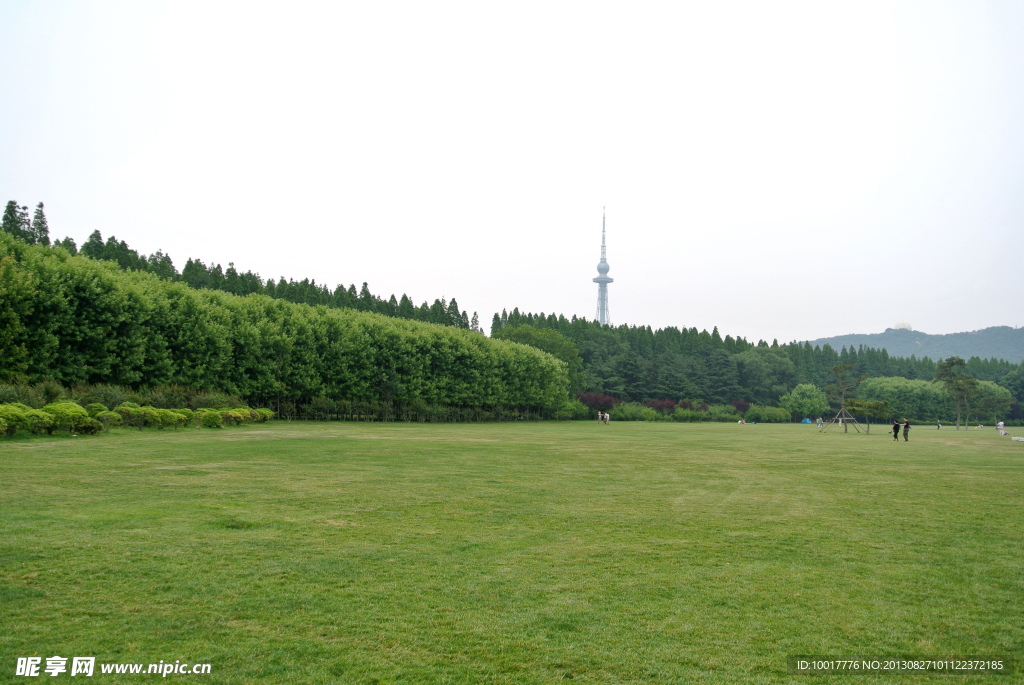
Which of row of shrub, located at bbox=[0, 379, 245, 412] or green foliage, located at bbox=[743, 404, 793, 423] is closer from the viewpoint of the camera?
row of shrub, located at bbox=[0, 379, 245, 412]

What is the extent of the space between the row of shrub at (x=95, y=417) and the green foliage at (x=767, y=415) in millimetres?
83363

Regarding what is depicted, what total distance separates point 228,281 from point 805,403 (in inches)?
3612

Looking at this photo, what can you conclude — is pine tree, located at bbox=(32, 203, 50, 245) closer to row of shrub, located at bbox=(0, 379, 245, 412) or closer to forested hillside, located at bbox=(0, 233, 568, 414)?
forested hillside, located at bbox=(0, 233, 568, 414)

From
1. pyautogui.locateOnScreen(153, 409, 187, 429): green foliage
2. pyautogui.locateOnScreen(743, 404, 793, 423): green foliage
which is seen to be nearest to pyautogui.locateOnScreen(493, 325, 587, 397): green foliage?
pyautogui.locateOnScreen(743, 404, 793, 423): green foliage

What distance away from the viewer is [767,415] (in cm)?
9869

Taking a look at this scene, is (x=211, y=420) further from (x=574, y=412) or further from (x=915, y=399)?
(x=915, y=399)

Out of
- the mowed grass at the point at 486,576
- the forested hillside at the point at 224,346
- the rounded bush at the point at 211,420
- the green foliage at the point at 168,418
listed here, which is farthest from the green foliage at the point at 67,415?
the forested hillside at the point at 224,346

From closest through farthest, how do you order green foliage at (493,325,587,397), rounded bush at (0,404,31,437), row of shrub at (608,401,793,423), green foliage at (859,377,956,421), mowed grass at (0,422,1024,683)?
mowed grass at (0,422,1024,683)
rounded bush at (0,404,31,437)
row of shrub at (608,401,793,423)
green foliage at (493,325,587,397)
green foliage at (859,377,956,421)

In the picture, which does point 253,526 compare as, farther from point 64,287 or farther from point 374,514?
point 64,287

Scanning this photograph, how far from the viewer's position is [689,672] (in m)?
4.87

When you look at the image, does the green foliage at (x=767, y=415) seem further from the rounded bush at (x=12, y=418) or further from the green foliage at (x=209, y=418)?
the rounded bush at (x=12, y=418)

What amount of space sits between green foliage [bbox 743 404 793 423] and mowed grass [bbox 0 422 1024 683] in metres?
88.3

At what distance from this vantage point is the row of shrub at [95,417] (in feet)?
64.6

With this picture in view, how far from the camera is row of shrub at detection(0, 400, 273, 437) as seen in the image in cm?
1970
